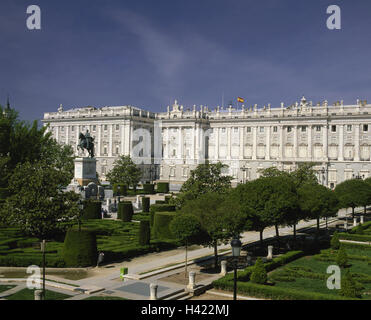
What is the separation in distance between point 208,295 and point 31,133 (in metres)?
45.7

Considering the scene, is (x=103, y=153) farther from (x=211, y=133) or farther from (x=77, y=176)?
(x=77, y=176)

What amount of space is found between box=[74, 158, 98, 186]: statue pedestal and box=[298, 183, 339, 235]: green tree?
28.5 meters

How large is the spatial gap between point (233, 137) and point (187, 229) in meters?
68.4

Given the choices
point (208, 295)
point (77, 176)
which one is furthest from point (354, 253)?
point (77, 176)

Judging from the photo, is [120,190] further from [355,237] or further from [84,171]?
[355,237]

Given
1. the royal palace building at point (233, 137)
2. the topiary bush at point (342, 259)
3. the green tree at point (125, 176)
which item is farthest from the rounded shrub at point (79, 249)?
the royal palace building at point (233, 137)

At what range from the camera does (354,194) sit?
138ft

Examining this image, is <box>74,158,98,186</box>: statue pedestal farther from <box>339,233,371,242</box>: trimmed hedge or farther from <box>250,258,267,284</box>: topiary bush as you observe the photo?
<box>250,258,267,284</box>: topiary bush

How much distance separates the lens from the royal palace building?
3019 inches

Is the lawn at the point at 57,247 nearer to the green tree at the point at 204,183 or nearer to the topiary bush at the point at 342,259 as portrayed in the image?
the green tree at the point at 204,183

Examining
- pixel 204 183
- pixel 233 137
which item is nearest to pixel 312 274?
pixel 204 183

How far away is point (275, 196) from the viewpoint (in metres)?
26.7

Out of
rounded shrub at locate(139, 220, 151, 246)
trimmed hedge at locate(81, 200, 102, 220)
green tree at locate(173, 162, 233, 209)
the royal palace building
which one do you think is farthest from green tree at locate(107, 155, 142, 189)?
rounded shrub at locate(139, 220, 151, 246)
